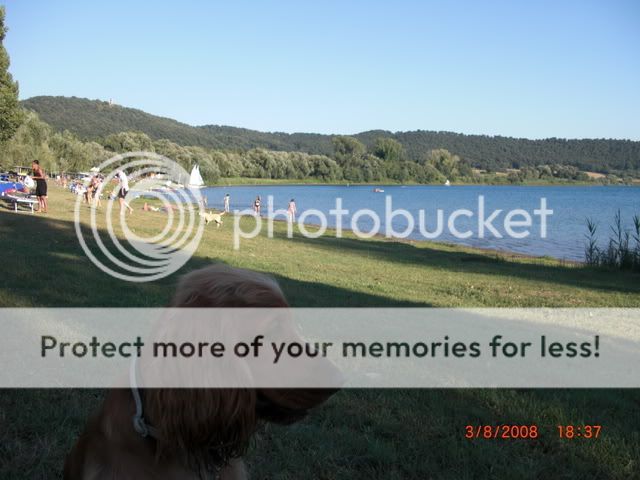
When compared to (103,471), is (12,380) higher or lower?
lower

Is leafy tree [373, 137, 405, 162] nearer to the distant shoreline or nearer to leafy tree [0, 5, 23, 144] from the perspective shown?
the distant shoreline

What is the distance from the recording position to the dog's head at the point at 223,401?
142 cm

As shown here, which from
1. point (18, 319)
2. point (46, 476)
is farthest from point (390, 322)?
point (46, 476)

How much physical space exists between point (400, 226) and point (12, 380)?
125ft

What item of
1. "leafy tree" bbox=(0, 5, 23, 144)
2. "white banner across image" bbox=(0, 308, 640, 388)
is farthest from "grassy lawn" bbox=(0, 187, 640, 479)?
"leafy tree" bbox=(0, 5, 23, 144)

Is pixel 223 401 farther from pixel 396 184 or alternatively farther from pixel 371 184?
pixel 396 184

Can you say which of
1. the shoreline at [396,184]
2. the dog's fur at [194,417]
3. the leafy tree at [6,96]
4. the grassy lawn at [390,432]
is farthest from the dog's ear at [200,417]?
the shoreline at [396,184]

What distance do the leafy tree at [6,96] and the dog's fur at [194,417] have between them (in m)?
33.8

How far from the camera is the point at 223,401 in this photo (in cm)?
144

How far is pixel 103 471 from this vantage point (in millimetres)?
1554

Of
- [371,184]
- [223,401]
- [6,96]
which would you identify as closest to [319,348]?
[223,401]

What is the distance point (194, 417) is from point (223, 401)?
84 mm

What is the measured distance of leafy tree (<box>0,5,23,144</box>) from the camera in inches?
1166

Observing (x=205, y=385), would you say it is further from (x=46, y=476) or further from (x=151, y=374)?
(x=46, y=476)
